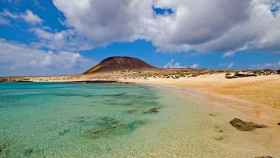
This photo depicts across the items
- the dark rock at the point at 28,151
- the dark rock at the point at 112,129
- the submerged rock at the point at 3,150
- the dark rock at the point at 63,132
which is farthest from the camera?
the dark rock at the point at 63,132

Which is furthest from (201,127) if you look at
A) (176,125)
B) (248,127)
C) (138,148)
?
(138,148)

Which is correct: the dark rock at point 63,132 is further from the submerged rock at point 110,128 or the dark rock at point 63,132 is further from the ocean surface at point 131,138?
the submerged rock at point 110,128

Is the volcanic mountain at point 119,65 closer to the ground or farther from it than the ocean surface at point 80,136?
farther from it

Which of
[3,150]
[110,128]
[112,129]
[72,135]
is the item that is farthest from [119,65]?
[3,150]

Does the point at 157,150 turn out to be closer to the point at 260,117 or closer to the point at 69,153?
the point at 69,153

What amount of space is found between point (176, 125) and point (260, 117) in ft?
15.1

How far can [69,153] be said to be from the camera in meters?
7.27

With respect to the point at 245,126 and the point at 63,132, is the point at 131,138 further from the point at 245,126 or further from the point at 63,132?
the point at 245,126

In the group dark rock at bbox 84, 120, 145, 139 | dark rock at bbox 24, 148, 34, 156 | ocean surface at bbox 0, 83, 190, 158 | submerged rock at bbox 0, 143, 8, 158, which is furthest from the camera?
dark rock at bbox 84, 120, 145, 139

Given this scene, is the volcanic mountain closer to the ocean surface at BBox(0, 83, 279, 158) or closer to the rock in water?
the ocean surface at BBox(0, 83, 279, 158)

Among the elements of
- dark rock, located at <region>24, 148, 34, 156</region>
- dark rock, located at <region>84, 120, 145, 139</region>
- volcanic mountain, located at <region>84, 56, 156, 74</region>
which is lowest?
dark rock, located at <region>24, 148, 34, 156</region>

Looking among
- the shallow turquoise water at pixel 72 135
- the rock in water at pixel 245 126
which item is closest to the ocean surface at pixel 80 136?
the shallow turquoise water at pixel 72 135

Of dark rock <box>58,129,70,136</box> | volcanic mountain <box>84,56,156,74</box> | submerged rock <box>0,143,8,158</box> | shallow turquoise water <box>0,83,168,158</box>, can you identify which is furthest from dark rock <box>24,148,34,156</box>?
volcanic mountain <box>84,56,156,74</box>

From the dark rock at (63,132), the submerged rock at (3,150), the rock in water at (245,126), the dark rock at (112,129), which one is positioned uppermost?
the rock in water at (245,126)
